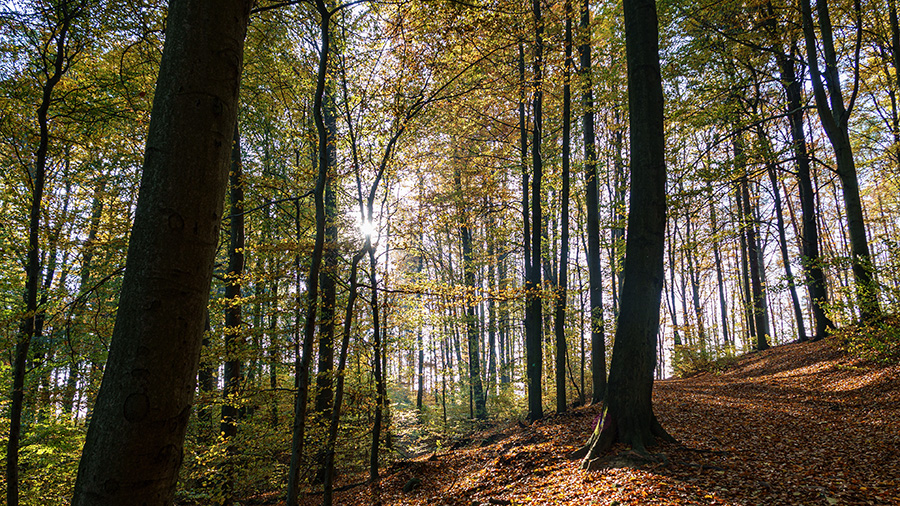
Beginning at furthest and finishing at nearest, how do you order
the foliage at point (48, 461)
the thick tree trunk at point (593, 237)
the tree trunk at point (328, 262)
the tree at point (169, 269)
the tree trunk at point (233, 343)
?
1. the thick tree trunk at point (593, 237)
2. the tree trunk at point (328, 262)
3. the foliage at point (48, 461)
4. the tree trunk at point (233, 343)
5. the tree at point (169, 269)

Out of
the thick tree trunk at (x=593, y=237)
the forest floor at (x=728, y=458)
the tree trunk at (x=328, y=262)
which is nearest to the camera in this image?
the forest floor at (x=728, y=458)

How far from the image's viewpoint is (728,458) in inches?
188

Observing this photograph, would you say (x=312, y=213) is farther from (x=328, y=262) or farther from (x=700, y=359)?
(x=700, y=359)

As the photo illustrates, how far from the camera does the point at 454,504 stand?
5645 mm

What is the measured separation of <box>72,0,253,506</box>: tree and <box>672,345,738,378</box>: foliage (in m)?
17.1

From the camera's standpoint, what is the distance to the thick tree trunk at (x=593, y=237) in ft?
32.2

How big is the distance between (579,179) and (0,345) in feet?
50.0

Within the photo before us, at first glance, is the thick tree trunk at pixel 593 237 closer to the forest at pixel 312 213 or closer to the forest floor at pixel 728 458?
the forest at pixel 312 213

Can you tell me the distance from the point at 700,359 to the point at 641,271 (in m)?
14.0

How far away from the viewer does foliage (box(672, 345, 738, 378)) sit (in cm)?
1520

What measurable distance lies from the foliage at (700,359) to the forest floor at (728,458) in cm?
486

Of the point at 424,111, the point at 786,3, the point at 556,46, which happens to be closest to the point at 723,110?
the point at 556,46

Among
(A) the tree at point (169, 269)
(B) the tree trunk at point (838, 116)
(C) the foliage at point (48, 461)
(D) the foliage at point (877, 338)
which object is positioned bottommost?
(C) the foliage at point (48, 461)

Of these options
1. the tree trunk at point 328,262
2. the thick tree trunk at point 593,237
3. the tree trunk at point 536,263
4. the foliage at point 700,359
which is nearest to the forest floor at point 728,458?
the tree trunk at point 536,263
